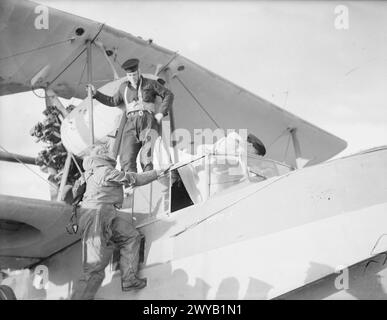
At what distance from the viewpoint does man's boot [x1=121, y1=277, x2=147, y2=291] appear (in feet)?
15.8

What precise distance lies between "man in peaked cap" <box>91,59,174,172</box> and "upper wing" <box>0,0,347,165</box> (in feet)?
3.96

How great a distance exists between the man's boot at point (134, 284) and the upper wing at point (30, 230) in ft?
3.94

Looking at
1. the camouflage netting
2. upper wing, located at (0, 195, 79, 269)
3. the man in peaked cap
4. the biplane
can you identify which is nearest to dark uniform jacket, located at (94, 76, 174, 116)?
the man in peaked cap

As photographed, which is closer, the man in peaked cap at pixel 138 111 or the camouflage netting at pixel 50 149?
the man in peaked cap at pixel 138 111

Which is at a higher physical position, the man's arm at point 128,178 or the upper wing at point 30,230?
the man's arm at point 128,178

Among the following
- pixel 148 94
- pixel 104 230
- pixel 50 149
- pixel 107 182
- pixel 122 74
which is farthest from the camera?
pixel 122 74

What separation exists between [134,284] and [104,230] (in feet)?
1.84

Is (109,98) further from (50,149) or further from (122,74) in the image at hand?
(122,74)

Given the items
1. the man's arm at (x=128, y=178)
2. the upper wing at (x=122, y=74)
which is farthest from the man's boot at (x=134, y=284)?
the upper wing at (x=122, y=74)

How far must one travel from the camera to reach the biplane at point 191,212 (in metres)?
3.92

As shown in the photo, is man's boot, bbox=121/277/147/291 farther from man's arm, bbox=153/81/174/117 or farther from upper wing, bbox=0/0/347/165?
upper wing, bbox=0/0/347/165

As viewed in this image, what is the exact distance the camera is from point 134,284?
15.8ft

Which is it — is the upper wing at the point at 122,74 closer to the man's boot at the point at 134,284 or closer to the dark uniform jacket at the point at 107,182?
the dark uniform jacket at the point at 107,182

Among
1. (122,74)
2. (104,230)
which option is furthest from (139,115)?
(122,74)
